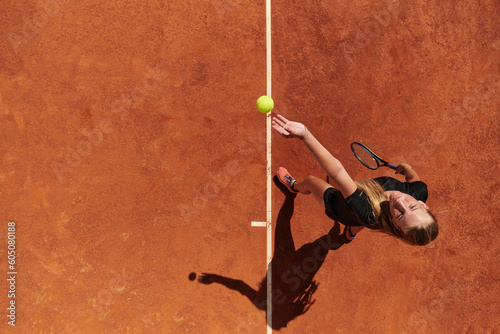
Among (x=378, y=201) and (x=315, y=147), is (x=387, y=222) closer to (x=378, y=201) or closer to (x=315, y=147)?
(x=378, y=201)

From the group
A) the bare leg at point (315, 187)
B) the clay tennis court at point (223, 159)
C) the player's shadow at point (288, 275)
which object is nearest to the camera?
the bare leg at point (315, 187)

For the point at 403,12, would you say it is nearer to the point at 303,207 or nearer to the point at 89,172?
the point at 303,207

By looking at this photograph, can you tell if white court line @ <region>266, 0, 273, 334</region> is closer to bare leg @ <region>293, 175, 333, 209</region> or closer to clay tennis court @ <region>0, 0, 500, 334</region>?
clay tennis court @ <region>0, 0, 500, 334</region>

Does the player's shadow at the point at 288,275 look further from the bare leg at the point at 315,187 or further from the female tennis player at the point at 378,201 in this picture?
the female tennis player at the point at 378,201

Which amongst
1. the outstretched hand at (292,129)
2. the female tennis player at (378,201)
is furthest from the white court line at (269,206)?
the outstretched hand at (292,129)

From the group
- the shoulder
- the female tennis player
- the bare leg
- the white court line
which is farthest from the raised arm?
the white court line

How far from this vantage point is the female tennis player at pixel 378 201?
2756mm

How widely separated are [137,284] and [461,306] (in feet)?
17.6

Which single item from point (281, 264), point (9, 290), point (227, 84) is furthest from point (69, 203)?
point (281, 264)

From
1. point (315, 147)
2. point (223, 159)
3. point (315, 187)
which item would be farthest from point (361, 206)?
point (223, 159)

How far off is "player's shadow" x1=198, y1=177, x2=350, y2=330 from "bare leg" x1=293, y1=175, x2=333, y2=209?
49 cm

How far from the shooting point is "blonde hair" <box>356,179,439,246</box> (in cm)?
305

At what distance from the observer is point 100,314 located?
190 inches

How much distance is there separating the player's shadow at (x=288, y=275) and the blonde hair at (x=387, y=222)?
74.0 inches
